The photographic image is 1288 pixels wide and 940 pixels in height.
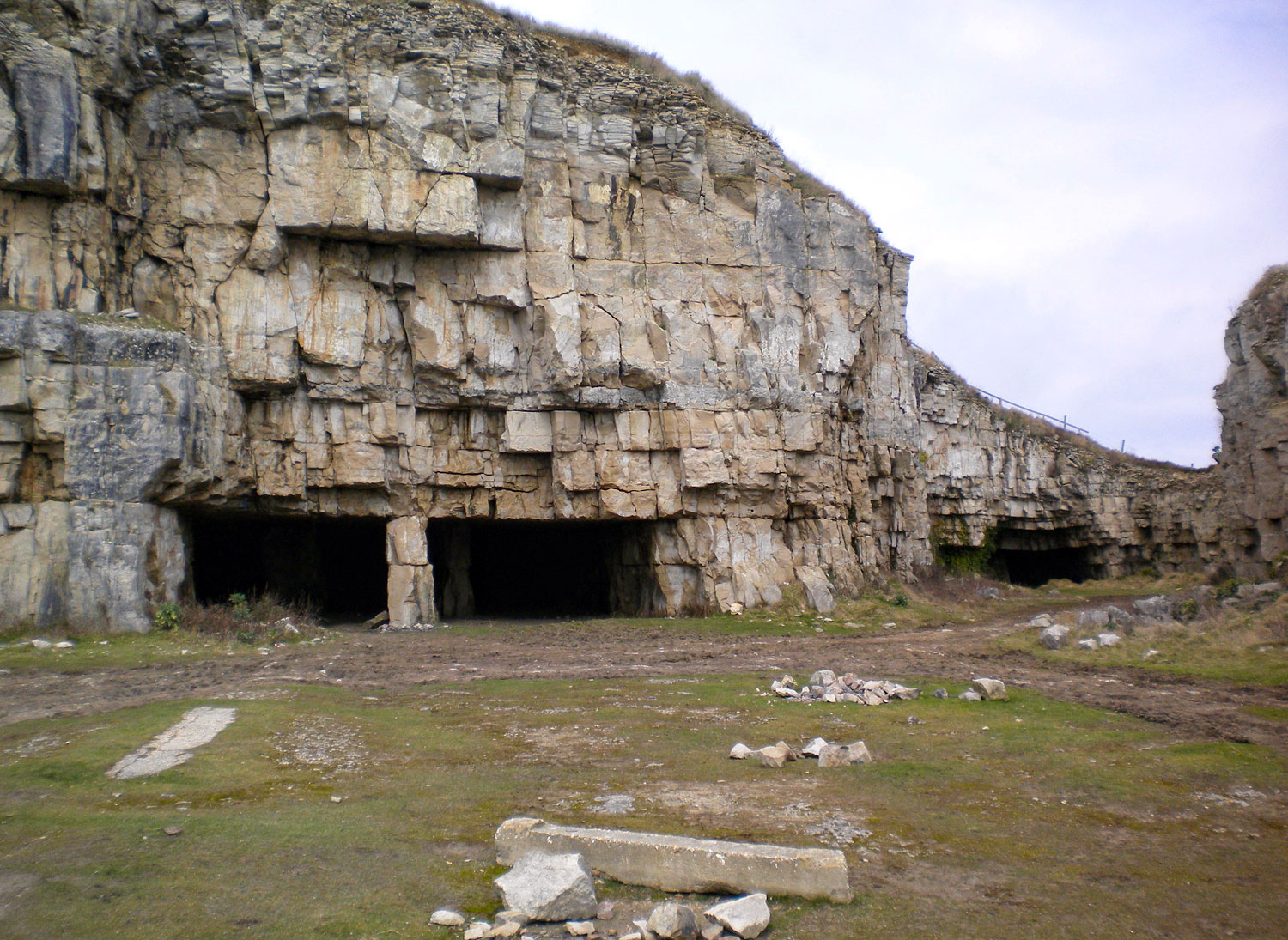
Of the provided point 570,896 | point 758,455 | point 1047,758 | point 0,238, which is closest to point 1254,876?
point 1047,758

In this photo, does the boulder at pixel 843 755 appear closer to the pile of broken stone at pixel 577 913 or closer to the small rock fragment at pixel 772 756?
the small rock fragment at pixel 772 756

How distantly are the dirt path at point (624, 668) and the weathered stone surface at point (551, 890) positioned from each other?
23.1ft

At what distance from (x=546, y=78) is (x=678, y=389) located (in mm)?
8187

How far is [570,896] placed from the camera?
4.73m

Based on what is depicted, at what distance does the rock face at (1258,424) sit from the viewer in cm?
→ 2017

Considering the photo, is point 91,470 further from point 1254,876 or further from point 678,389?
point 1254,876

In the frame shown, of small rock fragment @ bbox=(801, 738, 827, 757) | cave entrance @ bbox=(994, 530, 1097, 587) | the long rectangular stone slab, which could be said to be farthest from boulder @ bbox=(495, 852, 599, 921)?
cave entrance @ bbox=(994, 530, 1097, 587)

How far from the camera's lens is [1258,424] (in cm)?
2083

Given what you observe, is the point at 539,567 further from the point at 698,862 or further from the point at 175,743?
the point at 698,862

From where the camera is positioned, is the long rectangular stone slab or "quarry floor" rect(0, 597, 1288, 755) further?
"quarry floor" rect(0, 597, 1288, 755)

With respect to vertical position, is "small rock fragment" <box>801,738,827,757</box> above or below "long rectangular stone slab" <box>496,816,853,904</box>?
below

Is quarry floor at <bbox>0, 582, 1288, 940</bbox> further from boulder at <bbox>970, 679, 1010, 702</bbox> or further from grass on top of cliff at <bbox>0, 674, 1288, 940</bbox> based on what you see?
boulder at <bbox>970, 679, 1010, 702</bbox>

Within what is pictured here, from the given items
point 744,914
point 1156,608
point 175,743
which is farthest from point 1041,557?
point 744,914

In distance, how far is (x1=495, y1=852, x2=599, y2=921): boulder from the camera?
4695mm
